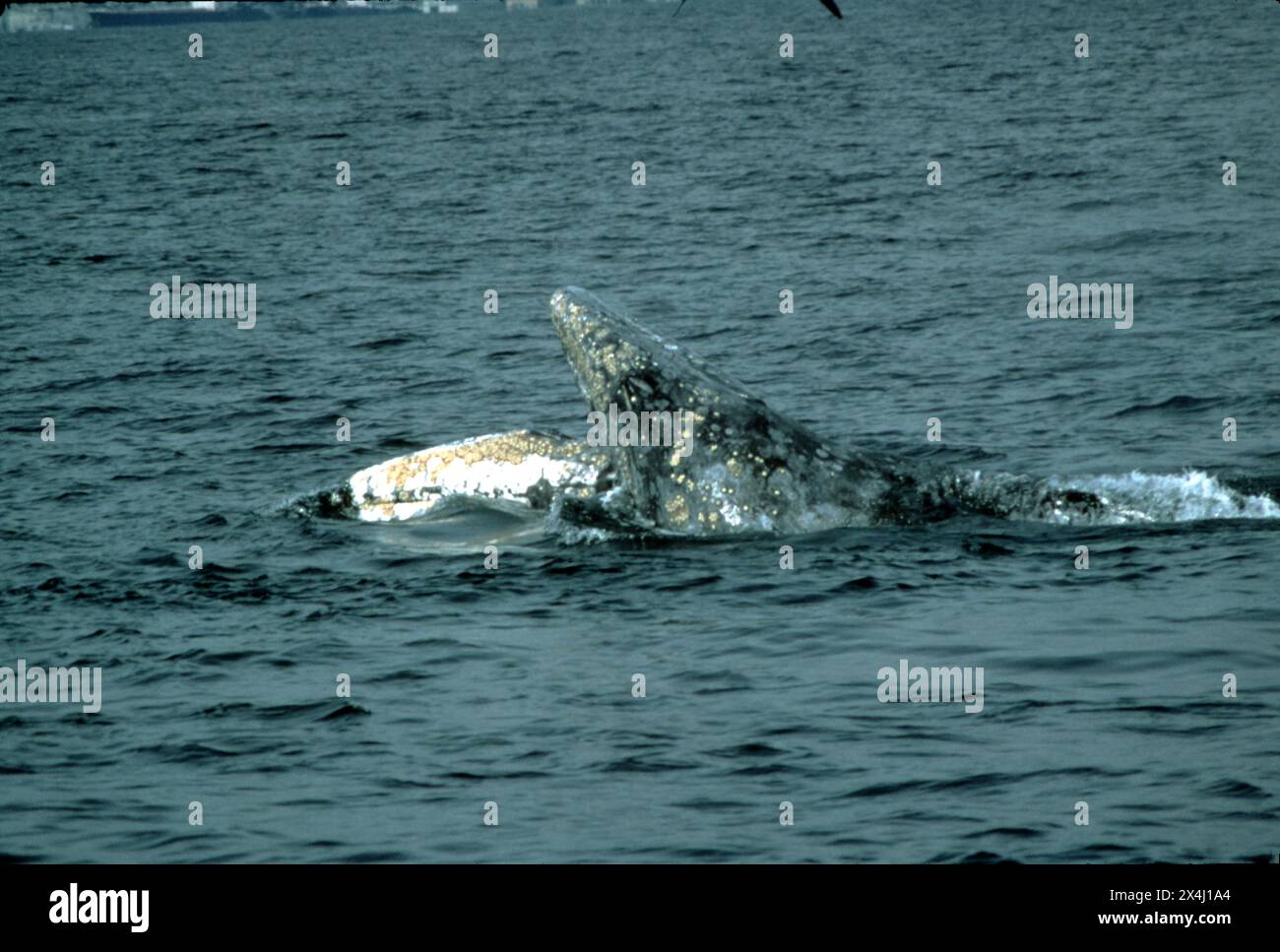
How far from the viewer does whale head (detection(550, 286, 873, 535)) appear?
15328mm

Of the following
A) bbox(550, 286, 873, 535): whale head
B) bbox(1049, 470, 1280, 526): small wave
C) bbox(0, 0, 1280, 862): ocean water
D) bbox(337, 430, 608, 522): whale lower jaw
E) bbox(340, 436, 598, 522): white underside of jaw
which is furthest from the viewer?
bbox(340, 436, 598, 522): white underside of jaw

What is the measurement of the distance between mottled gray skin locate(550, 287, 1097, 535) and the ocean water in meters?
0.28

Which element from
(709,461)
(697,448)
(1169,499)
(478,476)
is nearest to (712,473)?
(709,461)

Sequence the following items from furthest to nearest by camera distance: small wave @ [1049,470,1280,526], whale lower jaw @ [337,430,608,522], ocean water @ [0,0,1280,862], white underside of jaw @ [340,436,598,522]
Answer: white underside of jaw @ [340,436,598,522], whale lower jaw @ [337,430,608,522], small wave @ [1049,470,1280,526], ocean water @ [0,0,1280,862]

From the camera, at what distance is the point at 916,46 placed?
11200 centimetres

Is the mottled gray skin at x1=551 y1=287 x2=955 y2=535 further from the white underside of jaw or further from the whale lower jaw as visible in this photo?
the white underside of jaw

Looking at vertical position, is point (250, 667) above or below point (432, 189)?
below

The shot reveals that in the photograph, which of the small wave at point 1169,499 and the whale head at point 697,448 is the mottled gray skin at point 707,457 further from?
the small wave at point 1169,499

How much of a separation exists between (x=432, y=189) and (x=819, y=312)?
23.4 meters

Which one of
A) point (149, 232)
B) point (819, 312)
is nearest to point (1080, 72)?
point (149, 232)

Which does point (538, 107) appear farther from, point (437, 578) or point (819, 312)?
point (437, 578)

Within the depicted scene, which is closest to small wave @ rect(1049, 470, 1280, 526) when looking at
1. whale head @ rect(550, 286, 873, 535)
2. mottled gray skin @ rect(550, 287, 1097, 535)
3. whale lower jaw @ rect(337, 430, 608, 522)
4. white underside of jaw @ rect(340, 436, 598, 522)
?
mottled gray skin @ rect(550, 287, 1097, 535)

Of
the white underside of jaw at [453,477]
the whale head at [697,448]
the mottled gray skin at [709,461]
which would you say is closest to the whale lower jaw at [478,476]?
the white underside of jaw at [453,477]

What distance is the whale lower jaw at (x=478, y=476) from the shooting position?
17219 mm
